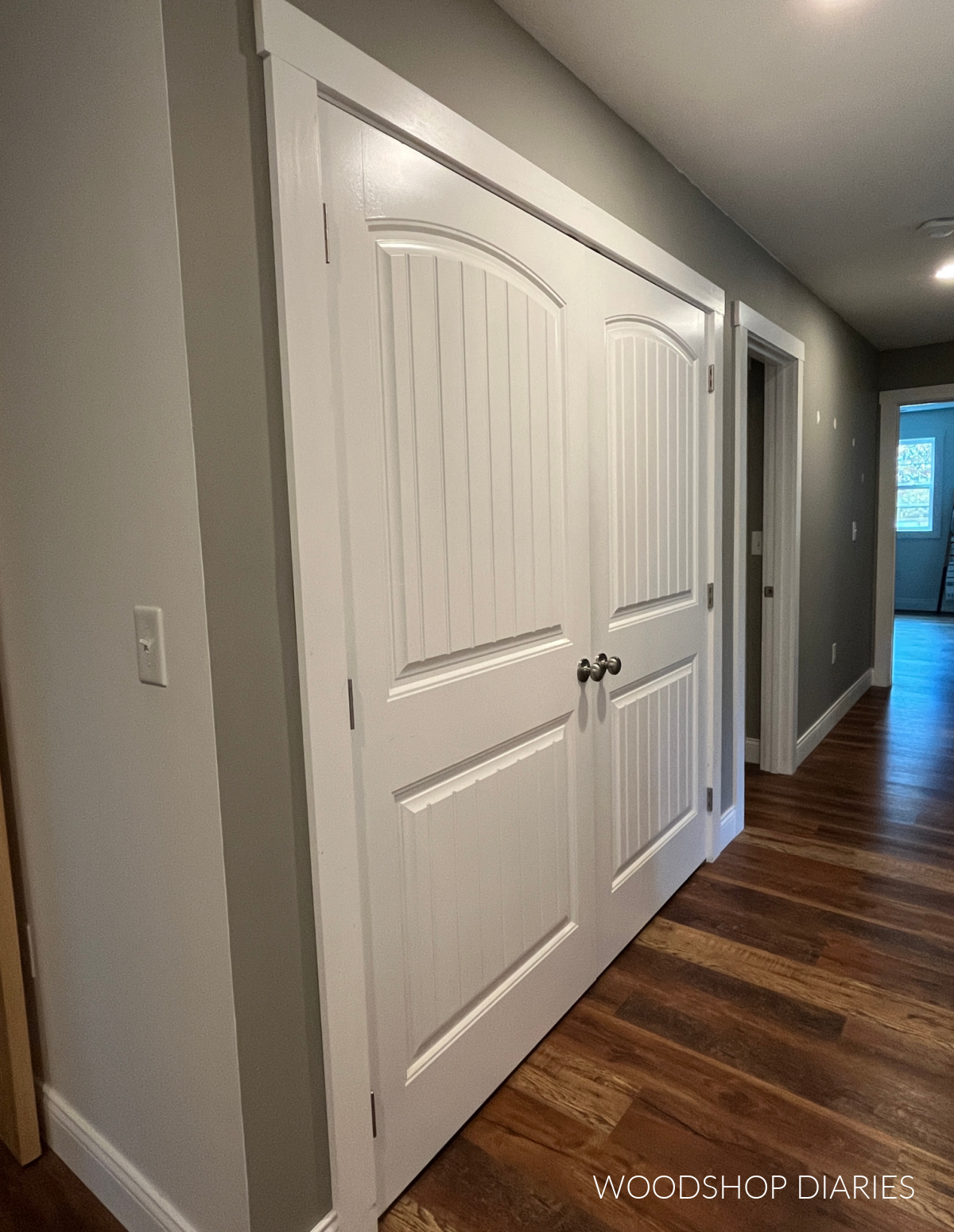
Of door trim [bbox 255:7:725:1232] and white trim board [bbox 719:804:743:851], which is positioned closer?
door trim [bbox 255:7:725:1232]

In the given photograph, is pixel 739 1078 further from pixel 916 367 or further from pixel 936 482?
pixel 936 482

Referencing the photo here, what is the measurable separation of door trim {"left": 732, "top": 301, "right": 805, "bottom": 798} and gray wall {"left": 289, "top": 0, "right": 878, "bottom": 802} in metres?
0.09

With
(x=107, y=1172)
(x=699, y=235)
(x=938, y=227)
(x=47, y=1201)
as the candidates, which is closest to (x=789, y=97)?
(x=699, y=235)

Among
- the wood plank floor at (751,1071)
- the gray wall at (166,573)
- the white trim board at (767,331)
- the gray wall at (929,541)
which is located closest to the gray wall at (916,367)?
the white trim board at (767,331)

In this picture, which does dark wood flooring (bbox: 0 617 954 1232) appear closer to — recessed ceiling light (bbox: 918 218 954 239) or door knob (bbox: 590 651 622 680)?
door knob (bbox: 590 651 622 680)

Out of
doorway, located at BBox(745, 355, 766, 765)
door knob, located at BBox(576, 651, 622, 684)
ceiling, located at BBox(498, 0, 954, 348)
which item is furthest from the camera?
doorway, located at BBox(745, 355, 766, 765)

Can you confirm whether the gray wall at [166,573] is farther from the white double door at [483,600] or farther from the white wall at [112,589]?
the white double door at [483,600]

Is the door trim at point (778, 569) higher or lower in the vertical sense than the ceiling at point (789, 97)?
lower

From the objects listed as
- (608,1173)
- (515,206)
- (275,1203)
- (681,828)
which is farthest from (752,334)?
(275,1203)

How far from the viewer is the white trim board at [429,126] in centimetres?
112

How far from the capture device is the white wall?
1.07 metres

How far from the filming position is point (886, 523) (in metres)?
5.34

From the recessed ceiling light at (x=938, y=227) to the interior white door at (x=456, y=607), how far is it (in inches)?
72.1

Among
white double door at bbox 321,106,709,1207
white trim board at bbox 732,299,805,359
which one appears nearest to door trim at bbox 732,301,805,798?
white trim board at bbox 732,299,805,359
